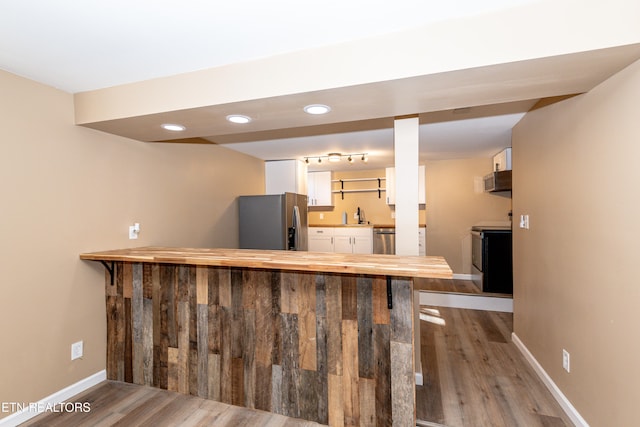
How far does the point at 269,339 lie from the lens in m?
2.07

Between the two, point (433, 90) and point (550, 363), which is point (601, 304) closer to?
point (550, 363)

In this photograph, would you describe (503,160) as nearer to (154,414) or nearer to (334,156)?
(334,156)

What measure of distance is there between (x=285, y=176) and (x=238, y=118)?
257cm

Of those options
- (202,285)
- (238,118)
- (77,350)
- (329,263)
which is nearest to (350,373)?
(329,263)

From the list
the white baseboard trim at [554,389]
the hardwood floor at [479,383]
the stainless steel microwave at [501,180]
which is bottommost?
the hardwood floor at [479,383]

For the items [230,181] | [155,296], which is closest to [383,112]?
[155,296]

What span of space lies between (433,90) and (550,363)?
220 centimetres

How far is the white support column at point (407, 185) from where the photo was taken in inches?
89.9

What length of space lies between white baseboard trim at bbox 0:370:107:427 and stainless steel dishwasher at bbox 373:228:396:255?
4.12m

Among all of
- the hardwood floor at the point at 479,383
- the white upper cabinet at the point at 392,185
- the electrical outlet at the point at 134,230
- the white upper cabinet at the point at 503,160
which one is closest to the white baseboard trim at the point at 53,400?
the electrical outlet at the point at 134,230

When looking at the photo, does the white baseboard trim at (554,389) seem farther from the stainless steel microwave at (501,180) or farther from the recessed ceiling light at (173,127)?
the recessed ceiling light at (173,127)

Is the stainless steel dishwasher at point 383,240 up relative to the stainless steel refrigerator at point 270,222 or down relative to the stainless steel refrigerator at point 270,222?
down

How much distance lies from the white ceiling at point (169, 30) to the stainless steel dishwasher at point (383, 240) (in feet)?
13.6

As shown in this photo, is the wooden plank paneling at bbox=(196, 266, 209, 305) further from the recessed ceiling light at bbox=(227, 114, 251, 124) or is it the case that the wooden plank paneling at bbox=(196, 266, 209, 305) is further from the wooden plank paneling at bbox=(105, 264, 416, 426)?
the recessed ceiling light at bbox=(227, 114, 251, 124)
